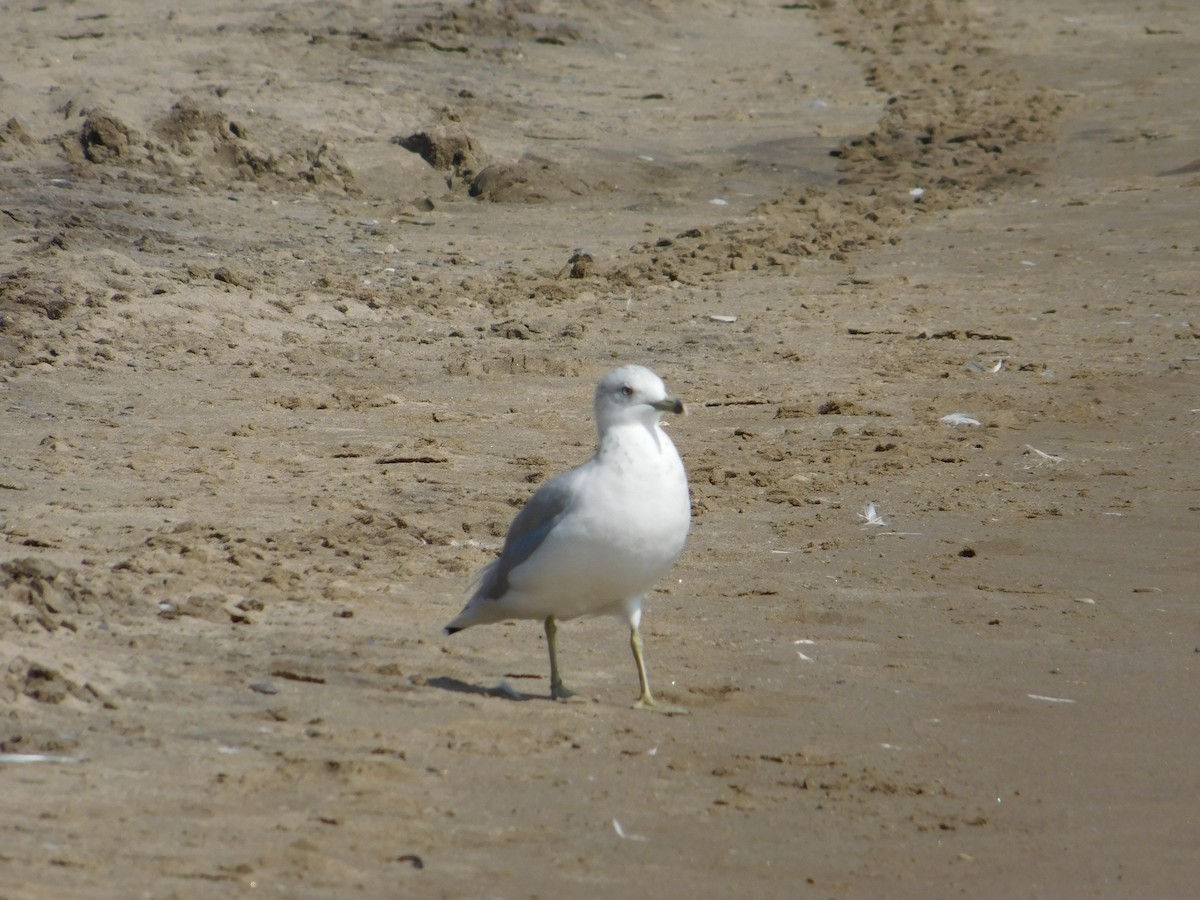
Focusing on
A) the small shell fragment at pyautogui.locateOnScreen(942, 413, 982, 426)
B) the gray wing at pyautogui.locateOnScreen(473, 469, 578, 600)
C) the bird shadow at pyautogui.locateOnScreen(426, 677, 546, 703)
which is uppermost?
the gray wing at pyautogui.locateOnScreen(473, 469, 578, 600)

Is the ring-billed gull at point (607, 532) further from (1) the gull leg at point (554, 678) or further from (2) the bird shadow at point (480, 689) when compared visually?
(2) the bird shadow at point (480, 689)

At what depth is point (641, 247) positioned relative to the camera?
12.6 m

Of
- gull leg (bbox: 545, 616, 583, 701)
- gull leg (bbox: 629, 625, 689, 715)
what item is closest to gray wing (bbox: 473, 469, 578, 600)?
gull leg (bbox: 545, 616, 583, 701)

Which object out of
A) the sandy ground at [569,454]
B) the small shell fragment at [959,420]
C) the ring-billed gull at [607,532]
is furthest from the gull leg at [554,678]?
the small shell fragment at [959,420]

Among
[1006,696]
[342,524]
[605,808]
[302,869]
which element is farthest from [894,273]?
[302,869]

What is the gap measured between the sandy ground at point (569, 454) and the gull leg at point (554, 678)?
15cm

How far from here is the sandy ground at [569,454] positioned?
14.6 ft

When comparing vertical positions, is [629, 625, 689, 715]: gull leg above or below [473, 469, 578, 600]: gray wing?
below

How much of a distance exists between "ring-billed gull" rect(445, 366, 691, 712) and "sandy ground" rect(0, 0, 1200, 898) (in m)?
0.30

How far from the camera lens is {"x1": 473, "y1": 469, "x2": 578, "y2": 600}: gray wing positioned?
531 centimetres

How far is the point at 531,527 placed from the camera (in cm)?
541

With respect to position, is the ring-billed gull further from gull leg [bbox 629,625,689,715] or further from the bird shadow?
the bird shadow

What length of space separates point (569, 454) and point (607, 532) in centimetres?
336

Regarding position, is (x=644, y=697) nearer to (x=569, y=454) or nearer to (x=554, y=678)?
(x=554, y=678)
